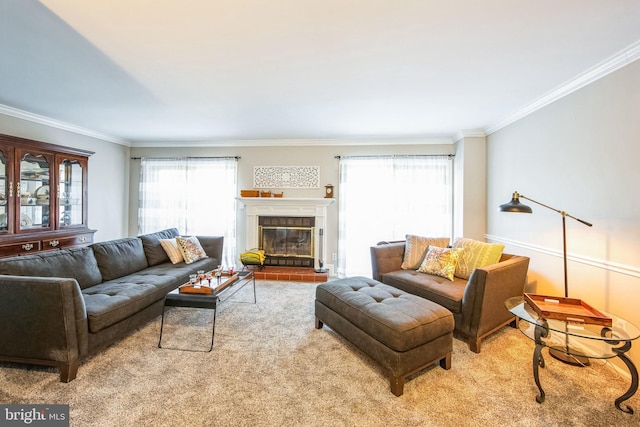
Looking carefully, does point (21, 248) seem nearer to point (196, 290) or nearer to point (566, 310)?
point (196, 290)

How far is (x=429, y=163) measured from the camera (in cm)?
458

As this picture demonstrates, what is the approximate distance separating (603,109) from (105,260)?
4.93 metres

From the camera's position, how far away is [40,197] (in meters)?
3.57

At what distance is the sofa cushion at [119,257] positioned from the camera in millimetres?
2967

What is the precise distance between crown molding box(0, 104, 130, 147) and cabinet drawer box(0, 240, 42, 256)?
166cm

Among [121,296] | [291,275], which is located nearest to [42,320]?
[121,296]

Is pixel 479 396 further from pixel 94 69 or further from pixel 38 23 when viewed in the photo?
pixel 94 69

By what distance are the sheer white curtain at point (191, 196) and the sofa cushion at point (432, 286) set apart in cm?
300

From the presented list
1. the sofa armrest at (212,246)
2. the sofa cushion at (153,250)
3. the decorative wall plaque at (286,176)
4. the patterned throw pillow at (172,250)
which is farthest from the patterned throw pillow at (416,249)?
the sofa cushion at (153,250)

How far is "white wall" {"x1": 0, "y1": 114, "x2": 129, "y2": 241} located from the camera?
13.4ft

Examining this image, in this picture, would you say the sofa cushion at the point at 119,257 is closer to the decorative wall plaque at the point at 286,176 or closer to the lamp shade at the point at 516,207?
the decorative wall plaque at the point at 286,176

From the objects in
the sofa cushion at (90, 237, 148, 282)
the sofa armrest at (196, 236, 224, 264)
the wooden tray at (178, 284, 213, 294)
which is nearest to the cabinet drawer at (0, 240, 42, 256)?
the sofa cushion at (90, 237, 148, 282)

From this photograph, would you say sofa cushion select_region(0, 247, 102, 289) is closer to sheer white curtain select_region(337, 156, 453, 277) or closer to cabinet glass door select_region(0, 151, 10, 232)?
cabinet glass door select_region(0, 151, 10, 232)

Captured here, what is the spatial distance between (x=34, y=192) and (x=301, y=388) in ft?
13.7
